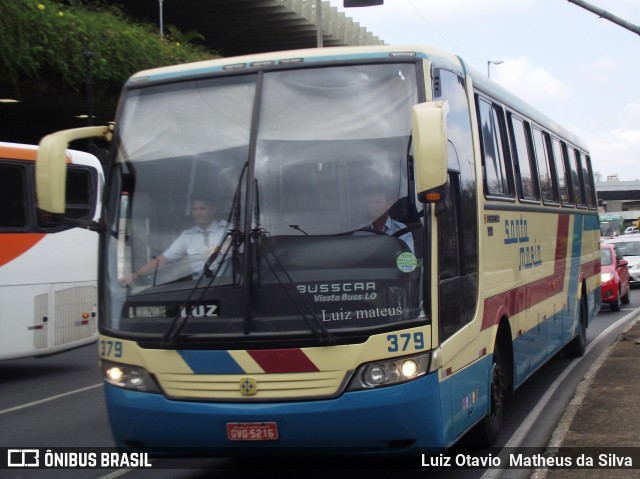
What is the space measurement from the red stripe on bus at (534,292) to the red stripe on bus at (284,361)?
2322 millimetres

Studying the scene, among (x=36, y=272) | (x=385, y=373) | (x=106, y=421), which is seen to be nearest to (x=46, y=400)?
(x=106, y=421)

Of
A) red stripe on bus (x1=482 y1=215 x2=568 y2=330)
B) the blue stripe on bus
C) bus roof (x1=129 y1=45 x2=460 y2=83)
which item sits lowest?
the blue stripe on bus

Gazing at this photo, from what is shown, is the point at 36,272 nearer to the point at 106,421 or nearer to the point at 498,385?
the point at 106,421

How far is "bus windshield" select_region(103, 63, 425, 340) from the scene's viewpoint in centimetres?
630

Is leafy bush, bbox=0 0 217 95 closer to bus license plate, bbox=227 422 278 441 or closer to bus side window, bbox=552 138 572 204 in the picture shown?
bus side window, bbox=552 138 572 204

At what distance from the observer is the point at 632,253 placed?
35062mm

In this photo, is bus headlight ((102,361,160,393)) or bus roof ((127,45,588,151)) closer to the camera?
bus headlight ((102,361,160,393))

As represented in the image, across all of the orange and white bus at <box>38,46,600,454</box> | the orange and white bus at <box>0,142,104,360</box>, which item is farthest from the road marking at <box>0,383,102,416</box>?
the orange and white bus at <box>38,46,600,454</box>

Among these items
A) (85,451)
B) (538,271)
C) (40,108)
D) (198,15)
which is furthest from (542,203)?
(198,15)

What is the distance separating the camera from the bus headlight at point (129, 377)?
6477 millimetres

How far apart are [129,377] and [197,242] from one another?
41.1 inches

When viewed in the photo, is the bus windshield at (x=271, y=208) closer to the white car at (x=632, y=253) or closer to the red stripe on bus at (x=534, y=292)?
the red stripe on bus at (x=534, y=292)

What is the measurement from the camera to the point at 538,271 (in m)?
10.8

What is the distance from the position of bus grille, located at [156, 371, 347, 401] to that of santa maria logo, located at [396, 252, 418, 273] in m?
0.82
